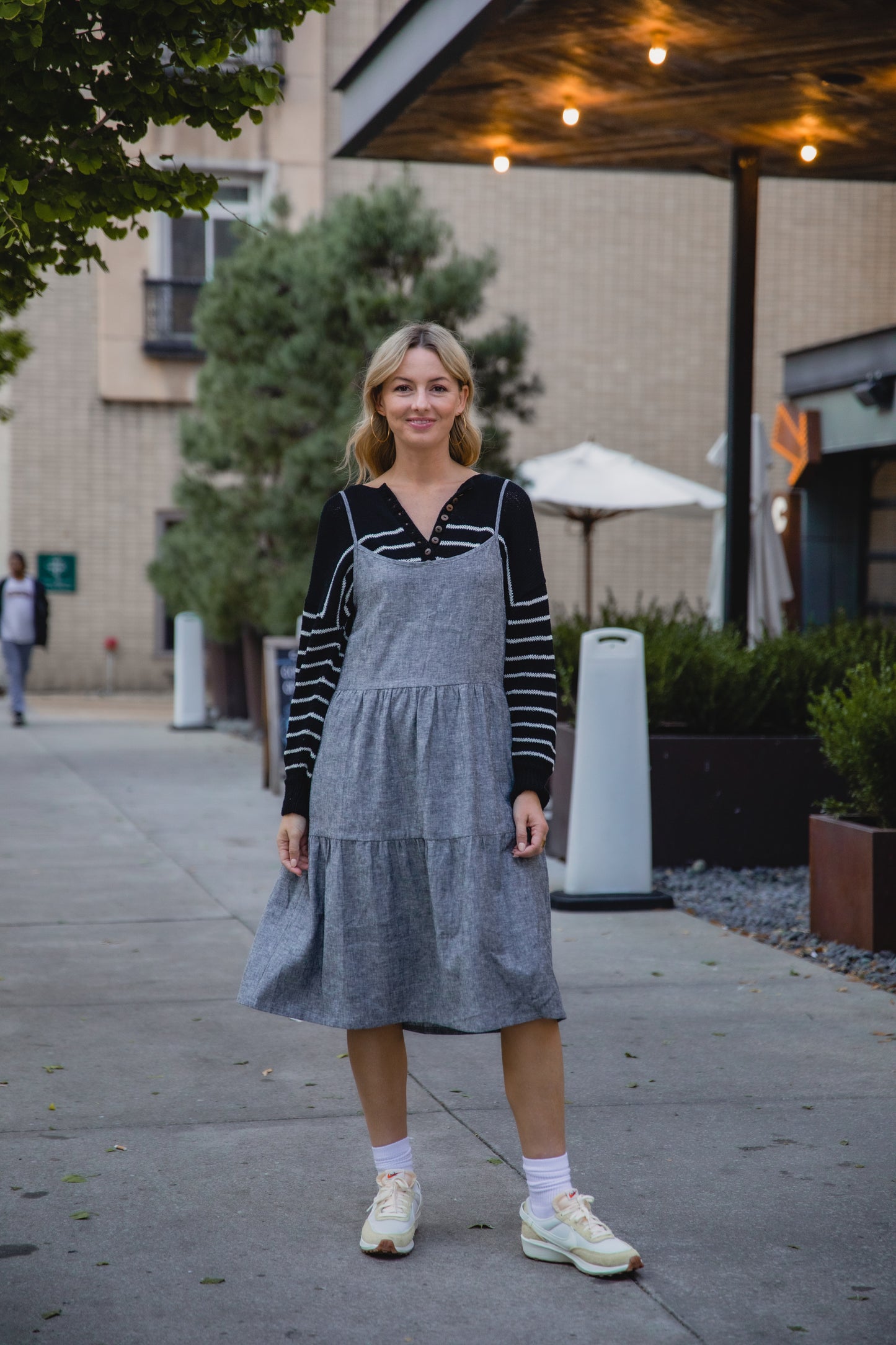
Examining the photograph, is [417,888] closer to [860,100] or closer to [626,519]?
[860,100]

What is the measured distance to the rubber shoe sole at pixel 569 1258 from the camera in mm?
3162

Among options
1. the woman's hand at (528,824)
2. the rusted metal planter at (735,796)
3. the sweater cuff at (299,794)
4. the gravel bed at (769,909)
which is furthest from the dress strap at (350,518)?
the rusted metal planter at (735,796)

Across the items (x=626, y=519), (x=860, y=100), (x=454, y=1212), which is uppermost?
(x=860, y=100)

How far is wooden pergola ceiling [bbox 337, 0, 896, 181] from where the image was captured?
24.3ft

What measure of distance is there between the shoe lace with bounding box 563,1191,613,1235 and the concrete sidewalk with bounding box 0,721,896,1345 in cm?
11

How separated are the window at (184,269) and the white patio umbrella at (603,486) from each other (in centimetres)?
710

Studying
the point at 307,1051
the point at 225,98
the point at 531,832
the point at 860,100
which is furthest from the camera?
the point at 860,100

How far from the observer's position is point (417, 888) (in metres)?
3.27

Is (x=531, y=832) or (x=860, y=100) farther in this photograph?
(x=860, y=100)

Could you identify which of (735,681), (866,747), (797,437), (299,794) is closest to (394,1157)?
(299,794)

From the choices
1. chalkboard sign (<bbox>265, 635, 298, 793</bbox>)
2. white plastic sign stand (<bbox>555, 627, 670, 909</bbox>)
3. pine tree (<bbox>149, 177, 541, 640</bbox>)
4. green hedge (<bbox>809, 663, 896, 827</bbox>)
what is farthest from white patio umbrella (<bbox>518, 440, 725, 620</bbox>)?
green hedge (<bbox>809, 663, 896, 827</bbox>)

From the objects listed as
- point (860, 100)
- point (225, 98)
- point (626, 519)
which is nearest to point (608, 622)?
point (860, 100)

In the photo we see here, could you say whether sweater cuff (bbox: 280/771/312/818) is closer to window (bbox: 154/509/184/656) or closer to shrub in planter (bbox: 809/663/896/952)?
shrub in planter (bbox: 809/663/896/952)

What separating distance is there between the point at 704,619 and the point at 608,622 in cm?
59
